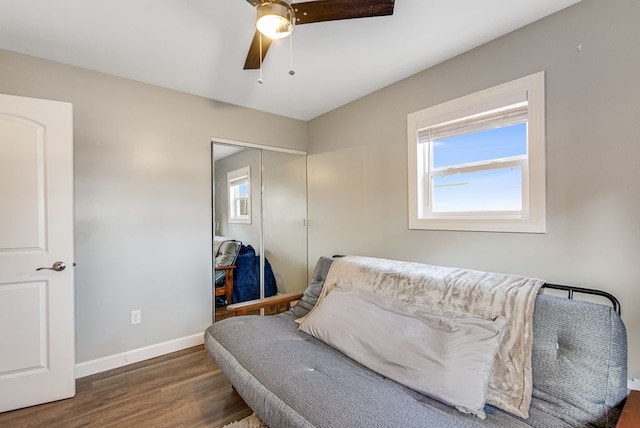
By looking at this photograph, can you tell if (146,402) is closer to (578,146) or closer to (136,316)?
(136,316)

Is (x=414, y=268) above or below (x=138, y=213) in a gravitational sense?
below

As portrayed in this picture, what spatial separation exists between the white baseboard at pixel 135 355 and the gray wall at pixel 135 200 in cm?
5

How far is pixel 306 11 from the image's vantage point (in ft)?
4.23

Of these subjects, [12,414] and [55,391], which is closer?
[12,414]

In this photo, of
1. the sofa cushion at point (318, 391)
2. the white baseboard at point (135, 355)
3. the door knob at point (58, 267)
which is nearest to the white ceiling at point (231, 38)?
the door knob at point (58, 267)

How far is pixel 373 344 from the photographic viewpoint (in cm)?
154

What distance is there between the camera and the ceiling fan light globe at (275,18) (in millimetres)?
1226

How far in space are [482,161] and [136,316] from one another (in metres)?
3.01

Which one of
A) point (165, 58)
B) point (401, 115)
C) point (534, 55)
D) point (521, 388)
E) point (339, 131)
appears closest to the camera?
point (521, 388)

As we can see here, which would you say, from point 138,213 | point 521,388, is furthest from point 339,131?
point 521,388

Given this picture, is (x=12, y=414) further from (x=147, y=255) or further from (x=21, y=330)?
(x=147, y=255)

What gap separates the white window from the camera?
1729mm

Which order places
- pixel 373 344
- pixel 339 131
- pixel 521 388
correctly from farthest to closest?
pixel 339 131
pixel 373 344
pixel 521 388

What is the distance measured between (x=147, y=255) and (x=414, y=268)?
2.21m
